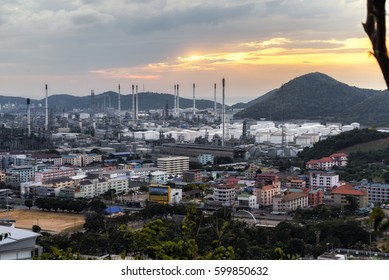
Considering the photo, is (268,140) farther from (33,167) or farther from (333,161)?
(33,167)

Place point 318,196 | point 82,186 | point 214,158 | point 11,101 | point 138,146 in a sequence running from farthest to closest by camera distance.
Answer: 1. point 11,101
2. point 138,146
3. point 214,158
4. point 82,186
5. point 318,196

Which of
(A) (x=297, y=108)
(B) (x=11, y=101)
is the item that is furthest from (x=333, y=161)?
(B) (x=11, y=101)

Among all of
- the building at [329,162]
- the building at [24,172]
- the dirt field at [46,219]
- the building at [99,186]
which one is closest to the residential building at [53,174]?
the building at [24,172]

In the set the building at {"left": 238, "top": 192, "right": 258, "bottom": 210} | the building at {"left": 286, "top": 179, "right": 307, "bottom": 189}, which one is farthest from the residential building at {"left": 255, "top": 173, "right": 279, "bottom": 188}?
the building at {"left": 238, "top": 192, "right": 258, "bottom": 210}

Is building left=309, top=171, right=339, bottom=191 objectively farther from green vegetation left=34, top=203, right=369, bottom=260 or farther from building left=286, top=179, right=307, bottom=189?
green vegetation left=34, top=203, right=369, bottom=260

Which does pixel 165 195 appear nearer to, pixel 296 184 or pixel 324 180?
pixel 296 184

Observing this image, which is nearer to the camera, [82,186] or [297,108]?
[82,186]
